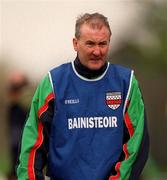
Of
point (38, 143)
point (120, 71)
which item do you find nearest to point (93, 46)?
point (120, 71)

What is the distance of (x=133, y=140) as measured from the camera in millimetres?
5062

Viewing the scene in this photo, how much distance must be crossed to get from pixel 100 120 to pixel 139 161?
368 millimetres

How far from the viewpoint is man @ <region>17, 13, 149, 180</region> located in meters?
5.02

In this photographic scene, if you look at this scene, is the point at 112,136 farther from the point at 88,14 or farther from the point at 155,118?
the point at 155,118

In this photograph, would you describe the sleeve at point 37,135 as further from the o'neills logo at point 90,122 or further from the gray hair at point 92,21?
the gray hair at point 92,21

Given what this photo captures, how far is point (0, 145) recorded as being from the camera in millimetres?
24188

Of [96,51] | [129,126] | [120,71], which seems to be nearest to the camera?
[96,51]

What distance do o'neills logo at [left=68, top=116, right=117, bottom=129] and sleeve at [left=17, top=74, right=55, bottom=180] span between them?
0.51 ft

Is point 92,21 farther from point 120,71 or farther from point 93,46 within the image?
point 120,71

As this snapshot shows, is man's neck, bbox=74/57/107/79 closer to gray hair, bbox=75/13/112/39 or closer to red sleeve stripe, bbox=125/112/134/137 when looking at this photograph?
gray hair, bbox=75/13/112/39

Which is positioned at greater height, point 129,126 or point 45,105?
point 45,105

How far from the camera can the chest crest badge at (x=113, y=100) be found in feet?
16.6

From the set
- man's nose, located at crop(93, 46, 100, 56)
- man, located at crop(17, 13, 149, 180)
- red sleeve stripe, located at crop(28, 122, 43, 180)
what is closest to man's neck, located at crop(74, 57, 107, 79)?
man, located at crop(17, 13, 149, 180)

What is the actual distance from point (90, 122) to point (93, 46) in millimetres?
478
